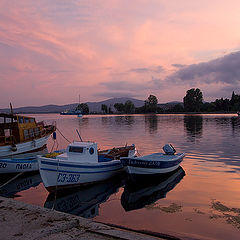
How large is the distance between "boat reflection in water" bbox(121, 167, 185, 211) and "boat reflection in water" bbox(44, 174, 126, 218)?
41.7 inches

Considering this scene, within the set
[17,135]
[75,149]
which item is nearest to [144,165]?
[75,149]

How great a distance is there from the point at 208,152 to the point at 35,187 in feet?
69.6

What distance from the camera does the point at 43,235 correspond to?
7027 millimetres

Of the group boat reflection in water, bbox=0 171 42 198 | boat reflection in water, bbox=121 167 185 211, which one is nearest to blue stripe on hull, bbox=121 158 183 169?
boat reflection in water, bbox=121 167 185 211

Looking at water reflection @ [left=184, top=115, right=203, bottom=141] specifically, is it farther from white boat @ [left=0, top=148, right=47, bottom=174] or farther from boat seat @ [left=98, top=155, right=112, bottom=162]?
white boat @ [left=0, top=148, right=47, bottom=174]

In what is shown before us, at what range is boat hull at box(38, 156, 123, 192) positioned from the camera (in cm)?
1472

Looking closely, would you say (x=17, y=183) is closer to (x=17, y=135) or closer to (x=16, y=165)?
(x=16, y=165)

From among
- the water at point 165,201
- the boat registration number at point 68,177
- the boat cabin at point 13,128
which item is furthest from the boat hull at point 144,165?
the boat cabin at point 13,128

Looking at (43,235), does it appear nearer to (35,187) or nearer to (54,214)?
(54,214)

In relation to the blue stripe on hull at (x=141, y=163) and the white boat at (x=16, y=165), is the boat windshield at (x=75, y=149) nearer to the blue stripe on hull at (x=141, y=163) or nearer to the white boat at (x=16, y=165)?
the blue stripe on hull at (x=141, y=163)

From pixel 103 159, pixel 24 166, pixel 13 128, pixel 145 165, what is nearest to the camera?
pixel 145 165

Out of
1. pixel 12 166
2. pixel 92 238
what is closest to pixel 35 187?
pixel 12 166

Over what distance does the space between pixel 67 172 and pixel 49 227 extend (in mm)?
7783

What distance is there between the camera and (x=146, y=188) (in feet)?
53.4
